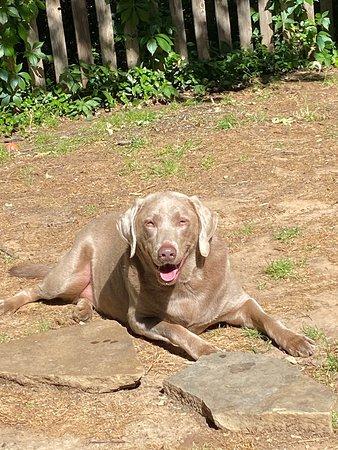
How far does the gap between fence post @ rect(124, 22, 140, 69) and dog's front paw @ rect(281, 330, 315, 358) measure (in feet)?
22.7

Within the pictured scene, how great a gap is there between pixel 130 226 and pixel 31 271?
1.52 m

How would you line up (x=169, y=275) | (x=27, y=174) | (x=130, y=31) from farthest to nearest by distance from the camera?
(x=130, y=31), (x=27, y=174), (x=169, y=275)

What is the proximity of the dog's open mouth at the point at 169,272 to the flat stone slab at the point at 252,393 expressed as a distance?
0.56 metres

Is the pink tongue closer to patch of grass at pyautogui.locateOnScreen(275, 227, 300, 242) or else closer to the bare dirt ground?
the bare dirt ground

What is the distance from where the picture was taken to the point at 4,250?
7348 millimetres

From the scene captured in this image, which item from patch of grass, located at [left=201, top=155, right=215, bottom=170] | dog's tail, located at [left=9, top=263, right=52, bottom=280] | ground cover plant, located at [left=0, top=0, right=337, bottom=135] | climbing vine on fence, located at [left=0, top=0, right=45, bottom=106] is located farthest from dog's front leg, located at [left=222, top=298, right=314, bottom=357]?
climbing vine on fence, located at [left=0, top=0, right=45, bottom=106]

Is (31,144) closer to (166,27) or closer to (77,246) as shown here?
(166,27)

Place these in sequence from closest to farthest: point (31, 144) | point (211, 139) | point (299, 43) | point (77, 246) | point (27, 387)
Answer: point (27, 387) < point (77, 246) < point (211, 139) < point (31, 144) < point (299, 43)

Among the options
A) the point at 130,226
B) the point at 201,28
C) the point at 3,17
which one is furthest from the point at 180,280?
the point at 201,28

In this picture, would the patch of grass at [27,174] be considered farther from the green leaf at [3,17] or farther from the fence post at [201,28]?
the fence post at [201,28]

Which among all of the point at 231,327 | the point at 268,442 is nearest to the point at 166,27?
the point at 231,327

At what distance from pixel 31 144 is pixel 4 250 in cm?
309

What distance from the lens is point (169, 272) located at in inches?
204

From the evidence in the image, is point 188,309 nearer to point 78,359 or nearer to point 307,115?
point 78,359
